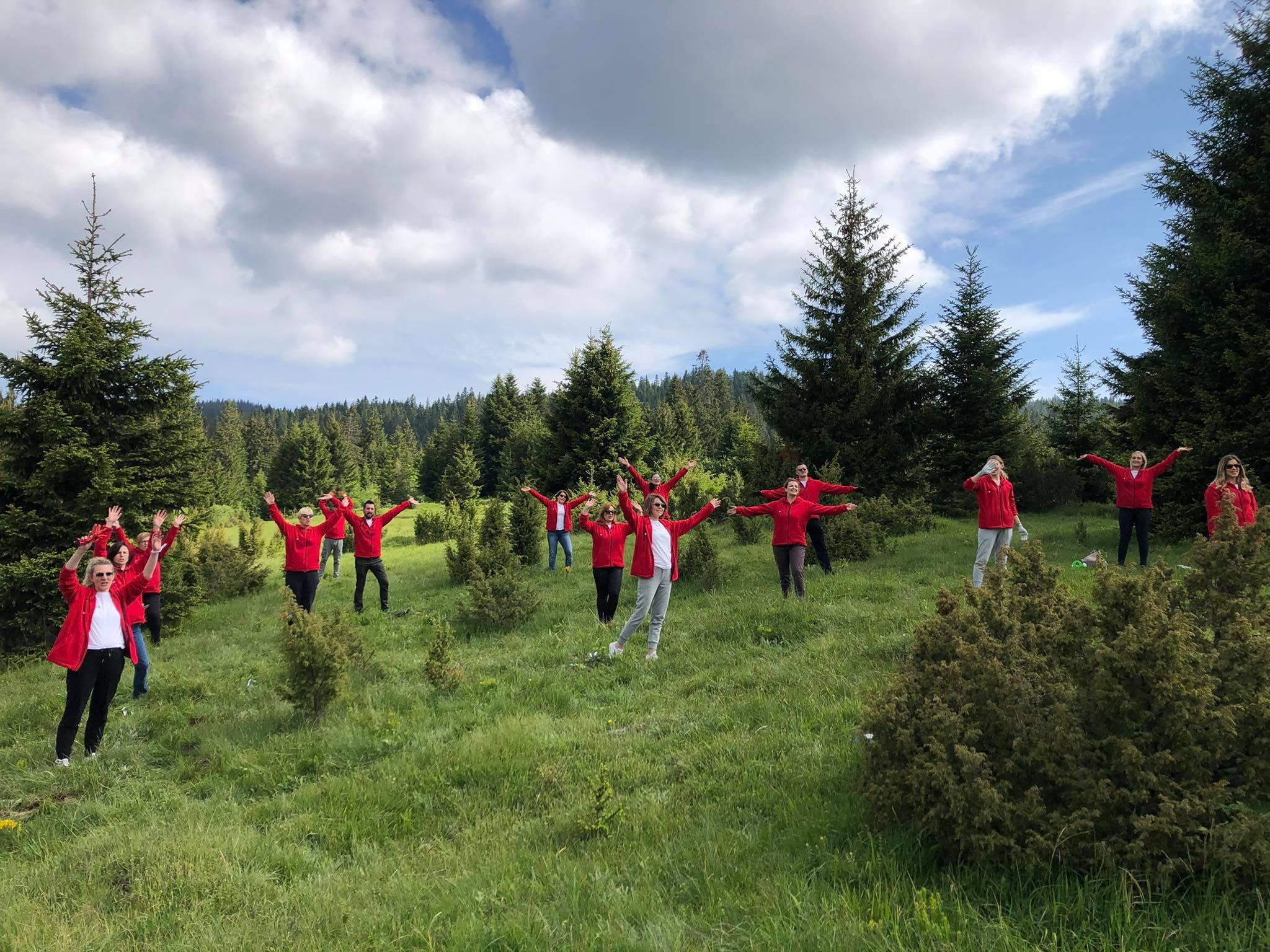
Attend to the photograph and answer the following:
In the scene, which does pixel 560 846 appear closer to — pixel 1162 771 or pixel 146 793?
pixel 1162 771

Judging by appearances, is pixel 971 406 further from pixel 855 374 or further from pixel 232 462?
pixel 232 462

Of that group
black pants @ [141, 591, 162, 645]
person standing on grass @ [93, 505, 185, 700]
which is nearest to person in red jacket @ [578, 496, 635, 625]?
person standing on grass @ [93, 505, 185, 700]

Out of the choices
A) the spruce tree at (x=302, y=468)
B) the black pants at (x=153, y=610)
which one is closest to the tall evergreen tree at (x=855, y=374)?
the black pants at (x=153, y=610)

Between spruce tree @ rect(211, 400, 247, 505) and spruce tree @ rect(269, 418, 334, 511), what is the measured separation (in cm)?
391

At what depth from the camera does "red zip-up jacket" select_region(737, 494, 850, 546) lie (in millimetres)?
9875

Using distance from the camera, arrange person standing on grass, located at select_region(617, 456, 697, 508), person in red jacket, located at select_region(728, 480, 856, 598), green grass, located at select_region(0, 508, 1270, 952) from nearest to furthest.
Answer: green grass, located at select_region(0, 508, 1270, 952) → person standing on grass, located at select_region(617, 456, 697, 508) → person in red jacket, located at select_region(728, 480, 856, 598)

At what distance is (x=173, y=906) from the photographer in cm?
382

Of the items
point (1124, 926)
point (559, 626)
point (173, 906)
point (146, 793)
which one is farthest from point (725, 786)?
point (559, 626)

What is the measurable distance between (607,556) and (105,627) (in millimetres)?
6077

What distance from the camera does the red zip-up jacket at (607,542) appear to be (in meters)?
9.88

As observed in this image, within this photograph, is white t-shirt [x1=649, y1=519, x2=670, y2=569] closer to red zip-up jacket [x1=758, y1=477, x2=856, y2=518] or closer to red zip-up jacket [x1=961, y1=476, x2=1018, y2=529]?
red zip-up jacket [x1=758, y1=477, x2=856, y2=518]

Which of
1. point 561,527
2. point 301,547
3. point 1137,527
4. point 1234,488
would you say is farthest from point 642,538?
point 1137,527

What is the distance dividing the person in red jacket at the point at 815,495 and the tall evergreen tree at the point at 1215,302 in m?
6.96

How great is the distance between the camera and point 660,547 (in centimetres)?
835
